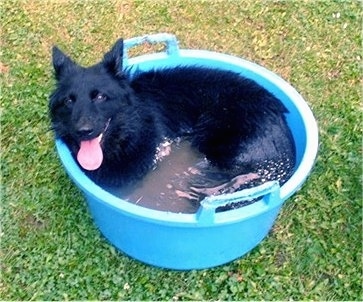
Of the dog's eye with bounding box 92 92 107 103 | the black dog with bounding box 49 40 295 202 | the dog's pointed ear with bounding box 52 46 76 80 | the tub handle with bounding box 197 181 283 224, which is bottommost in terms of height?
the black dog with bounding box 49 40 295 202

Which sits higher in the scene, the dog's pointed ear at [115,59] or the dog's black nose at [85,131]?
the dog's pointed ear at [115,59]

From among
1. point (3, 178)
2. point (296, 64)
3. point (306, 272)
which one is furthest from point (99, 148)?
point (296, 64)

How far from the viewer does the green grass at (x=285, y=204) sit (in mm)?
3205

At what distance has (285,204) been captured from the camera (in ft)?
11.5

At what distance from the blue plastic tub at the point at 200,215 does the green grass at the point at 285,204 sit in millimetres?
136

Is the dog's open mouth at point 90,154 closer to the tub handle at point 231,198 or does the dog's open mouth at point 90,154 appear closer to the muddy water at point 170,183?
the muddy water at point 170,183

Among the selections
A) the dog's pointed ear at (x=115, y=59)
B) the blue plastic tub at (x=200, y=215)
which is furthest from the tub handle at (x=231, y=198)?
the dog's pointed ear at (x=115, y=59)

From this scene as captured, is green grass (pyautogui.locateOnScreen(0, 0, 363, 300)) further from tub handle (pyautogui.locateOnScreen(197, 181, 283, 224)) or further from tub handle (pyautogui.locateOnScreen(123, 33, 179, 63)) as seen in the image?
tub handle (pyautogui.locateOnScreen(123, 33, 179, 63))

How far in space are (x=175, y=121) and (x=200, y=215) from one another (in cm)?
94

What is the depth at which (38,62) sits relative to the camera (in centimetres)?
426

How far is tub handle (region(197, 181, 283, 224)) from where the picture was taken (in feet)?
8.73

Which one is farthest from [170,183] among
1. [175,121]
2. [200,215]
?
[200,215]

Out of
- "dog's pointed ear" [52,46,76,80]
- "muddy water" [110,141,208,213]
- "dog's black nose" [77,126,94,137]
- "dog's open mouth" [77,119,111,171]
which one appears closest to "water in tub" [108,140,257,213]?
"muddy water" [110,141,208,213]

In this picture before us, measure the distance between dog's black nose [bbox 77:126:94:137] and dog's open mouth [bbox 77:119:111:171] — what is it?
12cm
